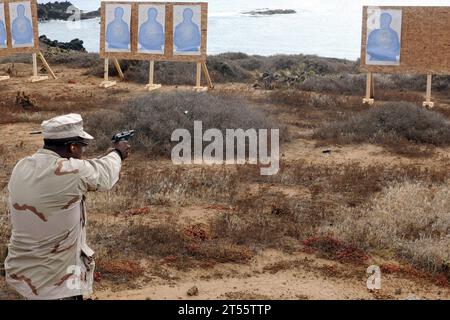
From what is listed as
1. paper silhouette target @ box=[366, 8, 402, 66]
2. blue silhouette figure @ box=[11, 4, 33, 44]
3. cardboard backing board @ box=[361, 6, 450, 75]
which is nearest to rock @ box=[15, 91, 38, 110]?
blue silhouette figure @ box=[11, 4, 33, 44]

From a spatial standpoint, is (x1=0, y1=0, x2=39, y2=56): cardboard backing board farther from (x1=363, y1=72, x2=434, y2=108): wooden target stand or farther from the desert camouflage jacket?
the desert camouflage jacket

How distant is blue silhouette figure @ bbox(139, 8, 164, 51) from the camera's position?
16.1 m

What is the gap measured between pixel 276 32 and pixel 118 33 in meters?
26.3

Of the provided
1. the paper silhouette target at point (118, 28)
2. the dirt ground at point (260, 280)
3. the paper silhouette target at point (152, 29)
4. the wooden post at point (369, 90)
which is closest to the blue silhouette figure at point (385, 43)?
the wooden post at point (369, 90)

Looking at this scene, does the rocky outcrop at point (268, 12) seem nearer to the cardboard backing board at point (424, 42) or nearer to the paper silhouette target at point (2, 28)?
the paper silhouette target at point (2, 28)

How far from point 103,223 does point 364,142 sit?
19.6 feet

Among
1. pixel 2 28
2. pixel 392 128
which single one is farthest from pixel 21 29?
pixel 392 128

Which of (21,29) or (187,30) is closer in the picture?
(187,30)

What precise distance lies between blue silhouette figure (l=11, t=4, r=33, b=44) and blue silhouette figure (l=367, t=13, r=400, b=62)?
9962mm

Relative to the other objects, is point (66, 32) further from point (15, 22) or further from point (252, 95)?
point (252, 95)

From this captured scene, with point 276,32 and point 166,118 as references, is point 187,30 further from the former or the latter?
point 276,32

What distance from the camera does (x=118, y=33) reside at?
16.7 m

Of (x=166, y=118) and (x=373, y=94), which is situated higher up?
(x=166, y=118)
